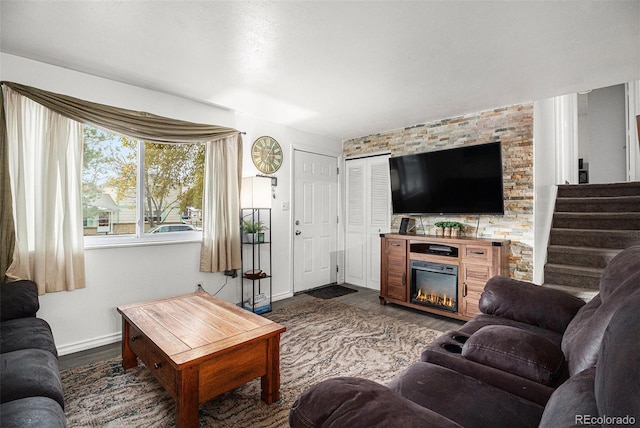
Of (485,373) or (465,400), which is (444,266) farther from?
(465,400)

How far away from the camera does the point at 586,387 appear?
31.0 inches

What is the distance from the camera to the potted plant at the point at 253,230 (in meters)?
3.72

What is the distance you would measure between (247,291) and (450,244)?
2.51 m

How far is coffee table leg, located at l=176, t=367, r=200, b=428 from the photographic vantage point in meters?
1.59

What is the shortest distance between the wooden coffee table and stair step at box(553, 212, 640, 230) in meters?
3.97

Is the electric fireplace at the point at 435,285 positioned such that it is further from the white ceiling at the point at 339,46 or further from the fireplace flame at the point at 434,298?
the white ceiling at the point at 339,46

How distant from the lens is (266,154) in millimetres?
4129

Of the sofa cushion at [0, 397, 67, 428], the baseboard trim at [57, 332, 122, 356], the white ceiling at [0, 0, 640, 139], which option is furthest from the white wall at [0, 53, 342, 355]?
the sofa cushion at [0, 397, 67, 428]

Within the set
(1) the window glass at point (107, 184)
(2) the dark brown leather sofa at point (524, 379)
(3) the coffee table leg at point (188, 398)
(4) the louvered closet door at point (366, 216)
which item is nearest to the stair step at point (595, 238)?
(4) the louvered closet door at point (366, 216)

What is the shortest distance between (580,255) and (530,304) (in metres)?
2.21

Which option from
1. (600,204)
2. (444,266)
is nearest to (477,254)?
(444,266)

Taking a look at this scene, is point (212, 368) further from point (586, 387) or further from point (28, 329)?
point (586, 387)

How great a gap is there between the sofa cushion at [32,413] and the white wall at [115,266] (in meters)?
1.70

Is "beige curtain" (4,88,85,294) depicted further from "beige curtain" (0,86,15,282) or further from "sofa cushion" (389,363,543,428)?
"sofa cushion" (389,363,543,428)
